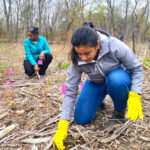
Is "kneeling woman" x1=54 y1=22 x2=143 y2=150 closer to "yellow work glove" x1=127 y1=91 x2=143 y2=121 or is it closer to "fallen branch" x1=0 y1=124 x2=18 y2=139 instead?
"yellow work glove" x1=127 y1=91 x2=143 y2=121

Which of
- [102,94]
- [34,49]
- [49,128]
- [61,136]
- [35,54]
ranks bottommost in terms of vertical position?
[49,128]

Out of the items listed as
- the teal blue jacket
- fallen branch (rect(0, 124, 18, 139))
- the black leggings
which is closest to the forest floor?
fallen branch (rect(0, 124, 18, 139))

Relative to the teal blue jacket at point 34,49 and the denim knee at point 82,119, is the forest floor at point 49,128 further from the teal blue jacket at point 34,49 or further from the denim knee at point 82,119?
the teal blue jacket at point 34,49

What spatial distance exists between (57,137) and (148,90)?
5.85ft

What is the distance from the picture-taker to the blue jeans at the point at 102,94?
1487 mm

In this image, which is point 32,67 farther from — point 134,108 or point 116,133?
point 134,108

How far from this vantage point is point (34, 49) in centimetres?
354

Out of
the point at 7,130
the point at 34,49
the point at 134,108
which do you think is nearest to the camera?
the point at 134,108

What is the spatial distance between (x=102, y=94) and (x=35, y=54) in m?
2.28

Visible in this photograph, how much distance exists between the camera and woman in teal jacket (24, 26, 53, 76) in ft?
11.3

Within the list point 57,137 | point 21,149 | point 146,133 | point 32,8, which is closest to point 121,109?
point 146,133

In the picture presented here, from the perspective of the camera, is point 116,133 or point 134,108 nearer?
point 134,108

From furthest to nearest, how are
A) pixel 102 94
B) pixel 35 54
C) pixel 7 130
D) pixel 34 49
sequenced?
pixel 35 54
pixel 34 49
pixel 102 94
pixel 7 130

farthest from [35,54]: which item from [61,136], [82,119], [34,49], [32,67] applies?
[61,136]
